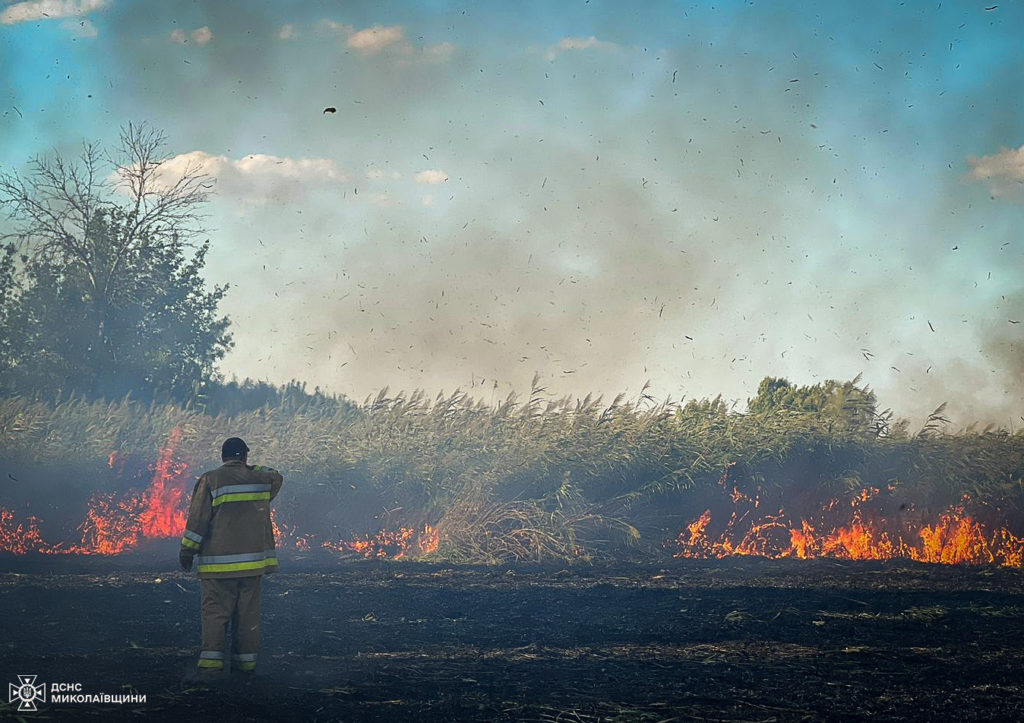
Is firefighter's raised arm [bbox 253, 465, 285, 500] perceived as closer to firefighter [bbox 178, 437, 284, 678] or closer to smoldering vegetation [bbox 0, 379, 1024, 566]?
firefighter [bbox 178, 437, 284, 678]

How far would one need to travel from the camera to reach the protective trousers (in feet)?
25.2

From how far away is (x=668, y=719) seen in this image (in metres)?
6.67

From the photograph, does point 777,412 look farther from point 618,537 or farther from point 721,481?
point 618,537

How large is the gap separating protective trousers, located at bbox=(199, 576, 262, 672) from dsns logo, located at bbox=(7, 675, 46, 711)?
119 cm

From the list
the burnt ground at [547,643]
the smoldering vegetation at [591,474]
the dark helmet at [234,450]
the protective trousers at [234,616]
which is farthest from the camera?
the smoldering vegetation at [591,474]

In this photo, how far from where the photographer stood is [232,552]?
7844 mm

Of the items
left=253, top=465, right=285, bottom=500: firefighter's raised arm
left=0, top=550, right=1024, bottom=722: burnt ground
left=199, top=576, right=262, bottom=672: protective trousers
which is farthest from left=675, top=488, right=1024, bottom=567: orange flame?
left=199, top=576, right=262, bottom=672: protective trousers

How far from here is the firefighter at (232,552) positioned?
25.5 ft

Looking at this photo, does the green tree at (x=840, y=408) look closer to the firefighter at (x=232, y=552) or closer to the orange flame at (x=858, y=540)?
the orange flame at (x=858, y=540)

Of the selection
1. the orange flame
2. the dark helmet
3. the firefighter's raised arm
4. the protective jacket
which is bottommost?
the orange flame

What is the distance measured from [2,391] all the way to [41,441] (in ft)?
36.9

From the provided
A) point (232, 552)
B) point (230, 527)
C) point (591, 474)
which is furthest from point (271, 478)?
point (591, 474)

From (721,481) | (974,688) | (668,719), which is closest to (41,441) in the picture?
(721,481)

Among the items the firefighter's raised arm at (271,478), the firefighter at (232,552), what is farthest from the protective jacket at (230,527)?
the firefighter's raised arm at (271,478)
